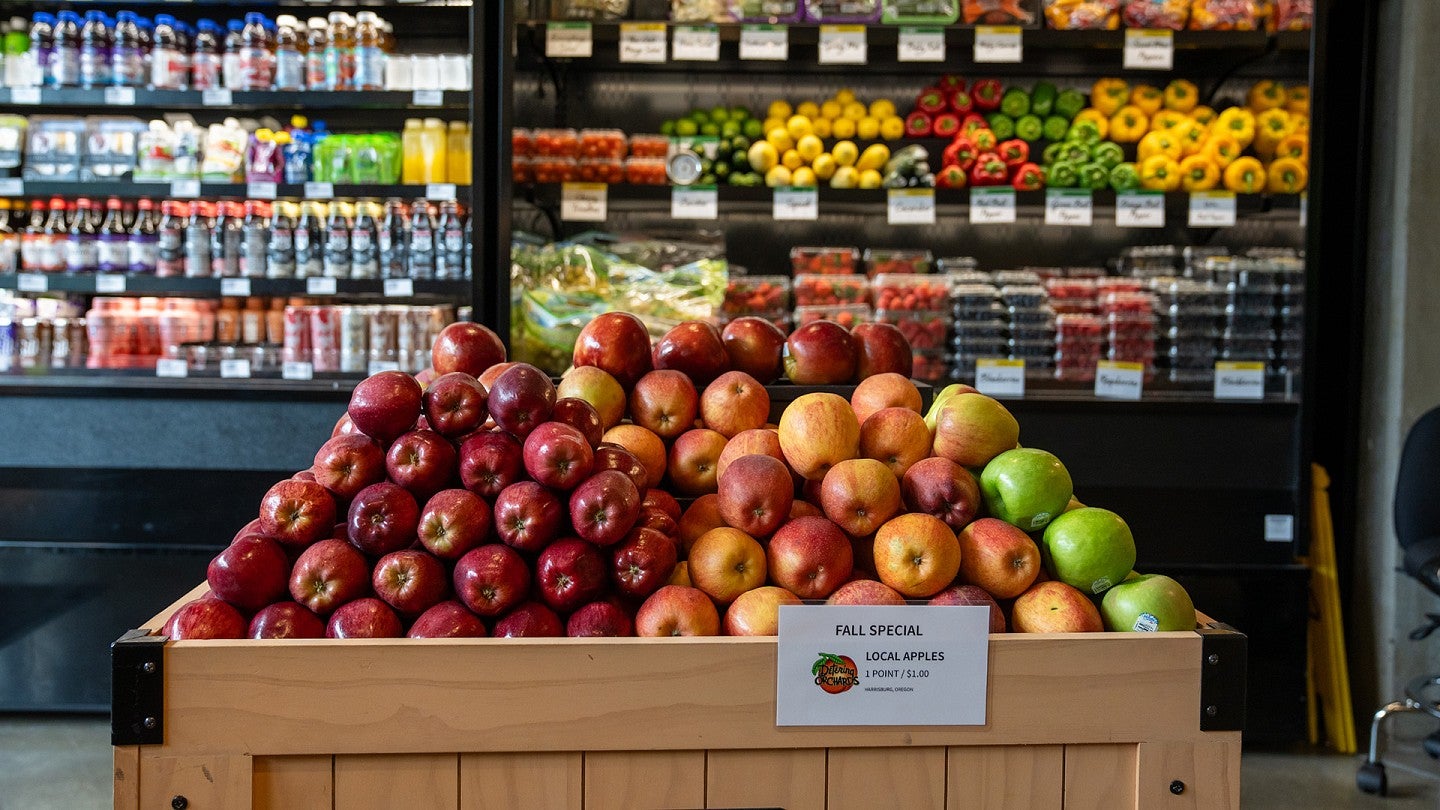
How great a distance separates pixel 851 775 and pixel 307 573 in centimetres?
70

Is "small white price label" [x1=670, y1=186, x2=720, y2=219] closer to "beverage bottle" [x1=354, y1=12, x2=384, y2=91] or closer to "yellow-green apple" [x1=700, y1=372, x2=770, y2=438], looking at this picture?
"beverage bottle" [x1=354, y1=12, x2=384, y2=91]

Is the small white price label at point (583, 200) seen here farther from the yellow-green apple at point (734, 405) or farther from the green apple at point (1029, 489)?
the green apple at point (1029, 489)

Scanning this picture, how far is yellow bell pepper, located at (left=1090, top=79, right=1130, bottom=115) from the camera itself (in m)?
3.96

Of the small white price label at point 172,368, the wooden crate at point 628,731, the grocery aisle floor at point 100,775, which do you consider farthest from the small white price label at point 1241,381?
the small white price label at point 172,368

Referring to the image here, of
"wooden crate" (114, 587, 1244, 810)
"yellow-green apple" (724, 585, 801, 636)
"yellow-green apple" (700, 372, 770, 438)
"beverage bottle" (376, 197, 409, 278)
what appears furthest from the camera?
"beverage bottle" (376, 197, 409, 278)

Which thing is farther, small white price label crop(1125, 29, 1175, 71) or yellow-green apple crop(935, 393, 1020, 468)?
small white price label crop(1125, 29, 1175, 71)

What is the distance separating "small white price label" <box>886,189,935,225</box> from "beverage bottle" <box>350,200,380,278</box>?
1.64 m

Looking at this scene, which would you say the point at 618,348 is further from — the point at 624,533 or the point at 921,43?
the point at 921,43

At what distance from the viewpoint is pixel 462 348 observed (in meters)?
1.95

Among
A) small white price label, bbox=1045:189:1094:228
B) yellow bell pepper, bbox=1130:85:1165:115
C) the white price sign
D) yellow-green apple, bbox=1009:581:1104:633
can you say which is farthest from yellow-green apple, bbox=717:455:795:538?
yellow bell pepper, bbox=1130:85:1165:115

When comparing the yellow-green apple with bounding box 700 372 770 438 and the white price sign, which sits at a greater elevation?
the yellow-green apple with bounding box 700 372 770 438

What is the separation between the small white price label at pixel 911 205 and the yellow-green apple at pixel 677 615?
96.0 inches

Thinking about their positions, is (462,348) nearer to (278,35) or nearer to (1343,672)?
(278,35)

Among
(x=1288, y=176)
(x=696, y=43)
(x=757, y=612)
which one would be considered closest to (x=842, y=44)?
(x=696, y=43)
